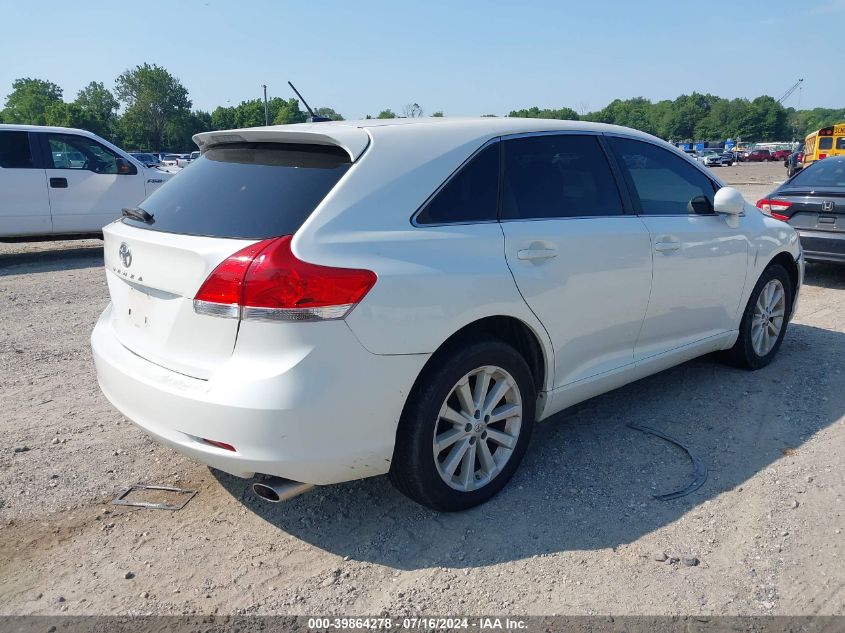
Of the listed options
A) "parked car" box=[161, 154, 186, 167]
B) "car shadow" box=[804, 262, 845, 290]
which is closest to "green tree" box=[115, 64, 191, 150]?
"parked car" box=[161, 154, 186, 167]

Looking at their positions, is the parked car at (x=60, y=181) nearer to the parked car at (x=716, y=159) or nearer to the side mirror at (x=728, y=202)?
the side mirror at (x=728, y=202)

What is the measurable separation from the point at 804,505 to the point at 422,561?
1.84 metres

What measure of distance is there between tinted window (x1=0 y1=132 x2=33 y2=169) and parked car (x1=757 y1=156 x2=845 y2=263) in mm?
9770

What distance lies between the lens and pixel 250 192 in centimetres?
300

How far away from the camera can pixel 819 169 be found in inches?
353

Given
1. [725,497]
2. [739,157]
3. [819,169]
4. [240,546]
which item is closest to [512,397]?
[725,497]

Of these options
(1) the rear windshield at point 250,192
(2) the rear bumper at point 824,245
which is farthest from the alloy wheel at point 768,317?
(1) the rear windshield at point 250,192

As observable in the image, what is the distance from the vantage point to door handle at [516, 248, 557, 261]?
329 cm

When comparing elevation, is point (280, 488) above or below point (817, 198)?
below

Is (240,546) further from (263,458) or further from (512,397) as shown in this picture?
(512,397)

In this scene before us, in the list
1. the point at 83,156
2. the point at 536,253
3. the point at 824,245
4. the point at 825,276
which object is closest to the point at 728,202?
the point at 536,253

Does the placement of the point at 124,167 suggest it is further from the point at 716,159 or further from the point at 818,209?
the point at 716,159

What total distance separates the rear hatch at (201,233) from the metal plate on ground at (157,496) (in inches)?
30.3

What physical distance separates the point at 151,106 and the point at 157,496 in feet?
418
